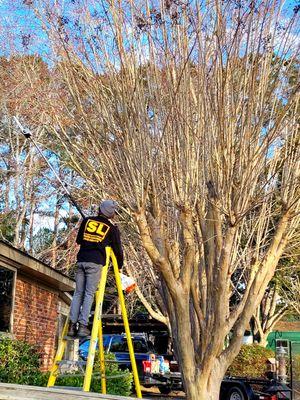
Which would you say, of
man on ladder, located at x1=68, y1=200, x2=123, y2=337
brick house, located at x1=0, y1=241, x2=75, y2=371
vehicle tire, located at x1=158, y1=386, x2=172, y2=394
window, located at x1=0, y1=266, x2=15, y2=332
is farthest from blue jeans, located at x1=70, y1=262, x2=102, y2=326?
vehicle tire, located at x1=158, y1=386, x2=172, y2=394

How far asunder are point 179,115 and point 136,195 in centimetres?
127

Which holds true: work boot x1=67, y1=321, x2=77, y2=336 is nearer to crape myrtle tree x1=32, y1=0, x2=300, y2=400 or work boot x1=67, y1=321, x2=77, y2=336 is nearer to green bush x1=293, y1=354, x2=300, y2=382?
crape myrtle tree x1=32, y1=0, x2=300, y2=400

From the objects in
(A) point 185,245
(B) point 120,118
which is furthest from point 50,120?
(A) point 185,245

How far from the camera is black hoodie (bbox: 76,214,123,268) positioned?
6211 millimetres

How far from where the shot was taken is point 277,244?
9.71 m

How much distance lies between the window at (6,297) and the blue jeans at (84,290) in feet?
19.8

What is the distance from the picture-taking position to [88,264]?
20.2ft

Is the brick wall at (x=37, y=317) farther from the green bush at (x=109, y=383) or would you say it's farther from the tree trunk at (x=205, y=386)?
the tree trunk at (x=205, y=386)

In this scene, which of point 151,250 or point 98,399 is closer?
point 98,399

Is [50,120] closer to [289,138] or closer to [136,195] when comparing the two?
[136,195]

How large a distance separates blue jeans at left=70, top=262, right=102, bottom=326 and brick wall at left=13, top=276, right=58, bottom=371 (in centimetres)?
696

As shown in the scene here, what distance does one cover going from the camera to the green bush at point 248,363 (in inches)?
876

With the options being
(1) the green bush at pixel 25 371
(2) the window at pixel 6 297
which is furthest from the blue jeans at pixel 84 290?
(2) the window at pixel 6 297

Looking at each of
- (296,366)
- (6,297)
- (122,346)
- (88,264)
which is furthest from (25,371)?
(122,346)
